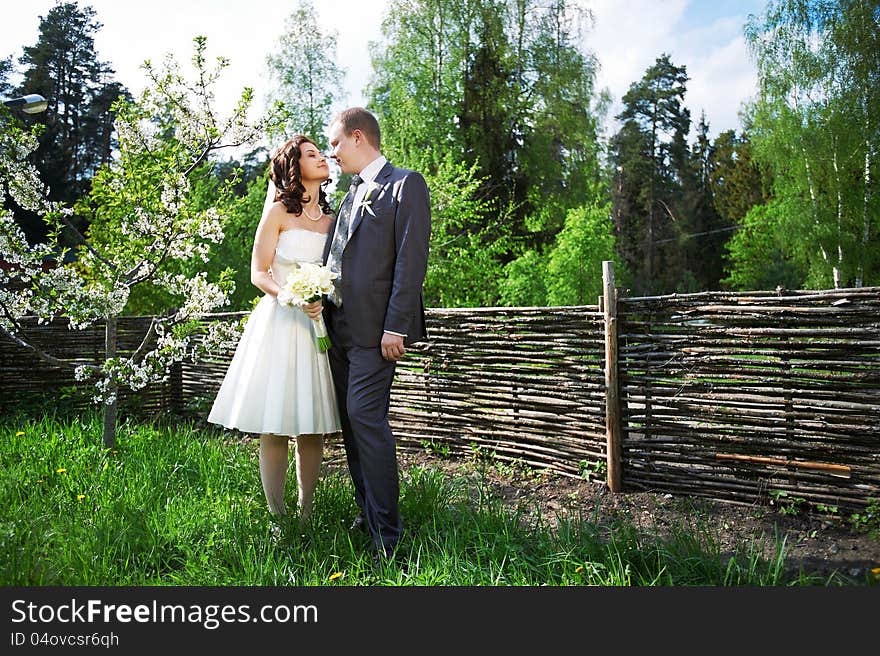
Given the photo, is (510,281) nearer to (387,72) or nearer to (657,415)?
(387,72)

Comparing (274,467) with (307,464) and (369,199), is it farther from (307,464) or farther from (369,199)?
(369,199)

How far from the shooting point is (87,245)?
4.57m

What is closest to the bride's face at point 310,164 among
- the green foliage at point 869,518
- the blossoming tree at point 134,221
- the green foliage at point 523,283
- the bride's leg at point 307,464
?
the bride's leg at point 307,464

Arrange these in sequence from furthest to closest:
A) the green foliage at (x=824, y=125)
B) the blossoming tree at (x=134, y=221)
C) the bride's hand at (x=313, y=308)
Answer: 1. the green foliage at (x=824, y=125)
2. the blossoming tree at (x=134, y=221)
3. the bride's hand at (x=313, y=308)

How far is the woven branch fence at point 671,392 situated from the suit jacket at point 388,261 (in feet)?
6.21

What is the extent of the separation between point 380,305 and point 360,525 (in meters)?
0.96

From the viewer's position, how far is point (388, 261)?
9.36 feet

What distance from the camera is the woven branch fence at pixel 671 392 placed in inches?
146

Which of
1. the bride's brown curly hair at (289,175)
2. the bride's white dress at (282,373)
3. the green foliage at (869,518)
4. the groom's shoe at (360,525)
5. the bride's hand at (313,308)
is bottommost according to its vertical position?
the green foliage at (869,518)

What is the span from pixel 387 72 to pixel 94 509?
49.0 ft

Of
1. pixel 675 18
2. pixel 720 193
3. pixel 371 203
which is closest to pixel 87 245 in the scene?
pixel 371 203

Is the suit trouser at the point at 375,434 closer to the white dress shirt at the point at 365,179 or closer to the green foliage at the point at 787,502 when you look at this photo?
the white dress shirt at the point at 365,179

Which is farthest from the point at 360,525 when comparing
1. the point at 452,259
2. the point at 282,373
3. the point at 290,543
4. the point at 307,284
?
the point at 452,259

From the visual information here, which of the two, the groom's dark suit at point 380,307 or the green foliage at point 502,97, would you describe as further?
the green foliage at point 502,97
